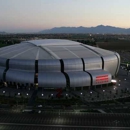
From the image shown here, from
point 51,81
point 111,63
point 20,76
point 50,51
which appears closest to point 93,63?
point 111,63

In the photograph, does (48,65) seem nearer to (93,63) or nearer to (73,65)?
(73,65)

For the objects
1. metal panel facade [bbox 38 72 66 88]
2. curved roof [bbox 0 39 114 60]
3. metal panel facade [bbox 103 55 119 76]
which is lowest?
metal panel facade [bbox 38 72 66 88]

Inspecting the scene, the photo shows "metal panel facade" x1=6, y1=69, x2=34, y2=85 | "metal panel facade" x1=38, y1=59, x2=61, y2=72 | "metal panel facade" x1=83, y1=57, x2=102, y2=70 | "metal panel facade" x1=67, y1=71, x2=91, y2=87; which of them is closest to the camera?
"metal panel facade" x1=67, y1=71, x2=91, y2=87

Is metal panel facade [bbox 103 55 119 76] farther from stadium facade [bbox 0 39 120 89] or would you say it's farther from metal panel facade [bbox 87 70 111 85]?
metal panel facade [bbox 87 70 111 85]

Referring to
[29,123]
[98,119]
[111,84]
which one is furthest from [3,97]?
[111,84]

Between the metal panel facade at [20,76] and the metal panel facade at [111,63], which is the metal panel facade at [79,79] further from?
the metal panel facade at [111,63]

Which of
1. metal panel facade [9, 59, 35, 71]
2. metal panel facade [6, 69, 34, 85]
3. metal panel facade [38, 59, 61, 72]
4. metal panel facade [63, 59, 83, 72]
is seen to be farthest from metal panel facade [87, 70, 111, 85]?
metal panel facade [6, 69, 34, 85]

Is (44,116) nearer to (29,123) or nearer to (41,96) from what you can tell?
(29,123)

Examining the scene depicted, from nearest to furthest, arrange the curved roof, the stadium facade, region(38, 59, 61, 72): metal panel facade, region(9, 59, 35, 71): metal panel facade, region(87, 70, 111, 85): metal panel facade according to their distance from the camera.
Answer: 1. the stadium facade
2. region(87, 70, 111, 85): metal panel facade
3. region(38, 59, 61, 72): metal panel facade
4. region(9, 59, 35, 71): metal panel facade
5. the curved roof
